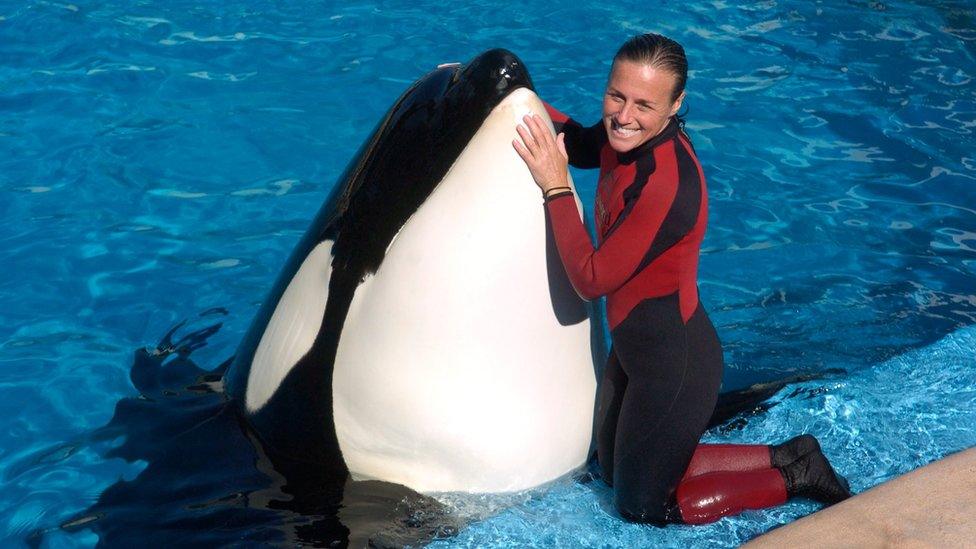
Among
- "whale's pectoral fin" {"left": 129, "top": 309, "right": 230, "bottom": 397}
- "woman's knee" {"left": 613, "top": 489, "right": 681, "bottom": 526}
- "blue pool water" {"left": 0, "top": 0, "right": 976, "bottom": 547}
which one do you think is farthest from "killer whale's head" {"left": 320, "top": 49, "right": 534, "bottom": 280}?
"woman's knee" {"left": 613, "top": 489, "right": 681, "bottom": 526}

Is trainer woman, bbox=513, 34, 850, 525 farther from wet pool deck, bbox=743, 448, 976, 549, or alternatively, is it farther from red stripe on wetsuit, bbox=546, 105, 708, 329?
wet pool deck, bbox=743, 448, 976, 549

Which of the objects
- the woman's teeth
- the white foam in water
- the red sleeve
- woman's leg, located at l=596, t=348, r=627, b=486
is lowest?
the white foam in water

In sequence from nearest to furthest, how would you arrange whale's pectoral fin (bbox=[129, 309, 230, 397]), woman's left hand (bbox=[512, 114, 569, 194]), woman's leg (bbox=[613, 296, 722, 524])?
woman's left hand (bbox=[512, 114, 569, 194]) → woman's leg (bbox=[613, 296, 722, 524]) → whale's pectoral fin (bbox=[129, 309, 230, 397])

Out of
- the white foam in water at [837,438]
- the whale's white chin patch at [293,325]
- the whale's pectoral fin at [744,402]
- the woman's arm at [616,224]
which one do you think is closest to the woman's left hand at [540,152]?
the woman's arm at [616,224]

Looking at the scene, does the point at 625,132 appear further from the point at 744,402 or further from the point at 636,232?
the point at 744,402

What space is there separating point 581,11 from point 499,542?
307 inches

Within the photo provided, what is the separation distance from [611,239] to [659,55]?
62cm

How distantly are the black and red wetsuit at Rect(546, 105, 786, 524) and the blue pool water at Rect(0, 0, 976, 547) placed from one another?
0.16 metres

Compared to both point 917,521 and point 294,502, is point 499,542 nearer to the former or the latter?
point 294,502

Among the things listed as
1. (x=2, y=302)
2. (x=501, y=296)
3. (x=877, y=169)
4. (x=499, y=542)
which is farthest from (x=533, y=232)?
(x=877, y=169)

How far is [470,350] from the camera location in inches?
144

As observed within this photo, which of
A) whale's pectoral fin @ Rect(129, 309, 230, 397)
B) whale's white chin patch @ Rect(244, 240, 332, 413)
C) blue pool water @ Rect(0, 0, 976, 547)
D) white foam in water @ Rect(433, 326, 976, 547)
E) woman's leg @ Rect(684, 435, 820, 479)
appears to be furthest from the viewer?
blue pool water @ Rect(0, 0, 976, 547)

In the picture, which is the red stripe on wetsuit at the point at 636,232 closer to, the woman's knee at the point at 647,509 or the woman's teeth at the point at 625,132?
Result: the woman's teeth at the point at 625,132

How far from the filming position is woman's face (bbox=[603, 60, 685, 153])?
354cm
